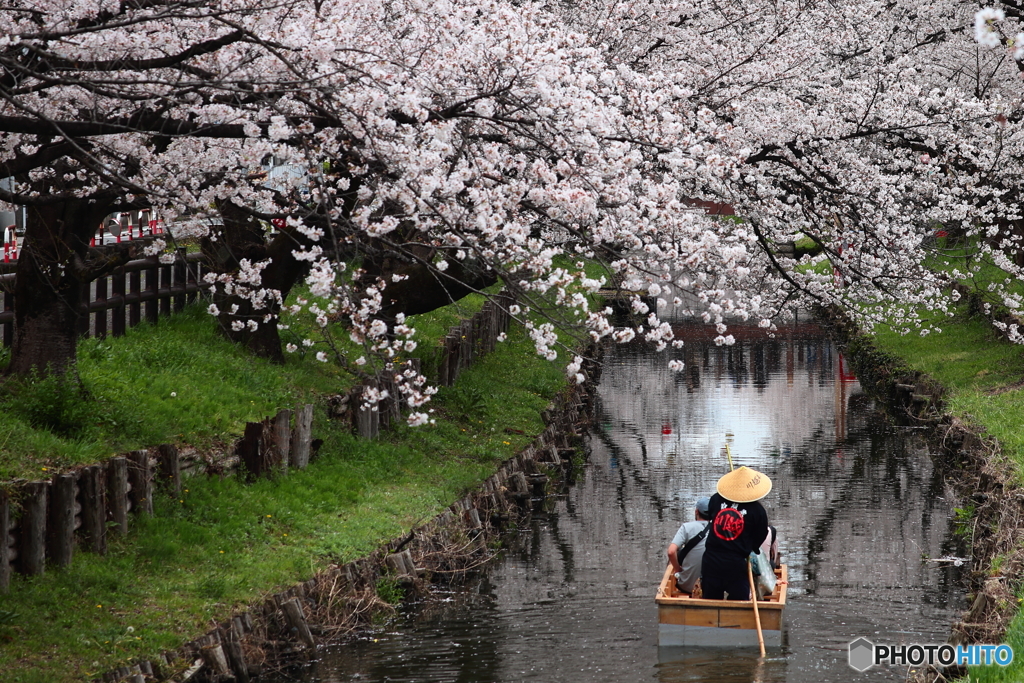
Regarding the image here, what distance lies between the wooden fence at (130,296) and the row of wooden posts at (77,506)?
114 inches

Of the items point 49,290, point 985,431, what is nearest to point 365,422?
point 49,290

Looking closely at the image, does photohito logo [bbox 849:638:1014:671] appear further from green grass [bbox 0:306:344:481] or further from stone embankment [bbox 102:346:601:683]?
green grass [bbox 0:306:344:481]

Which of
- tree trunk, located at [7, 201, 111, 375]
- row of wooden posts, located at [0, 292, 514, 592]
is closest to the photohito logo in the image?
row of wooden posts, located at [0, 292, 514, 592]

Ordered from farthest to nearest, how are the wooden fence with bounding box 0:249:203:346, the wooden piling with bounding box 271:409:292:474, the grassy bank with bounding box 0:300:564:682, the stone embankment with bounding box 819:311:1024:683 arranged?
the wooden fence with bounding box 0:249:203:346
the wooden piling with bounding box 271:409:292:474
the stone embankment with bounding box 819:311:1024:683
the grassy bank with bounding box 0:300:564:682

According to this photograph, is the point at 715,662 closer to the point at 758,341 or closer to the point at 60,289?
the point at 60,289

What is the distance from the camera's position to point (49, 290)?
1148cm

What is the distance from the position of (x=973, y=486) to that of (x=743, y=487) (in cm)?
693

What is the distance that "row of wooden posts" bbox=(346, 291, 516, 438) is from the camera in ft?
45.6

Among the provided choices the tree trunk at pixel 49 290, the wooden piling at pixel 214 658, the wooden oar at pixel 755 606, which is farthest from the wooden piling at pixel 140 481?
the wooden oar at pixel 755 606

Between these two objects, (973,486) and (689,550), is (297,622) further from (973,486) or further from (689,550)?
(973,486)

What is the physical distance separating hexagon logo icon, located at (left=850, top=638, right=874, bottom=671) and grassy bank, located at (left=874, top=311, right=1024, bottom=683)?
1.41m

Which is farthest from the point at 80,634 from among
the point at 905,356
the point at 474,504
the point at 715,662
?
the point at 905,356

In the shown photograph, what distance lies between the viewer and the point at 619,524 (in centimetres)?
1459

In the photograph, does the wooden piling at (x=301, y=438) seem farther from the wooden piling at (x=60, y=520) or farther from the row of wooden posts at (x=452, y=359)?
the wooden piling at (x=60, y=520)
